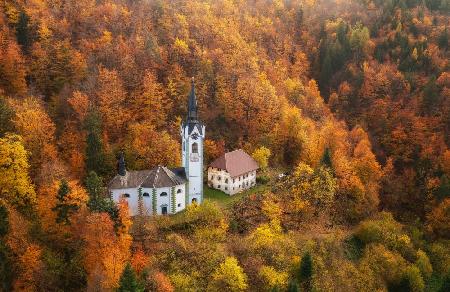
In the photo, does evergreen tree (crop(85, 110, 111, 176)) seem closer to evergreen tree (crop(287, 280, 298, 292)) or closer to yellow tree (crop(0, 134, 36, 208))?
yellow tree (crop(0, 134, 36, 208))

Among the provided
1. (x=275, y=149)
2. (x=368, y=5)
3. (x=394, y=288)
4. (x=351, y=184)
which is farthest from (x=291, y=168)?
(x=368, y=5)

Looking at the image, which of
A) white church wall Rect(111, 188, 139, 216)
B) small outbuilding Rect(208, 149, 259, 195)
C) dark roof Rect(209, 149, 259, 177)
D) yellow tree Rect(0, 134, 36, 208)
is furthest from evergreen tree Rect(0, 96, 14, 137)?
dark roof Rect(209, 149, 259, 177)

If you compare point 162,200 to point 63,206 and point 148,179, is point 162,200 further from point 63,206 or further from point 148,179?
point 63,206

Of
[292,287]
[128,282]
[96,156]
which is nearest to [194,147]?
[96,156]

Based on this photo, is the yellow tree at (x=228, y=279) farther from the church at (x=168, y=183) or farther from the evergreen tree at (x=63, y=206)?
the evergreen tree at (x=63, y=206)

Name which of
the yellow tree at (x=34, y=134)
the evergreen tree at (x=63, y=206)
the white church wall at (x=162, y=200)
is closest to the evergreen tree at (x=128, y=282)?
the evergreen tree at (x=63, y=206)
